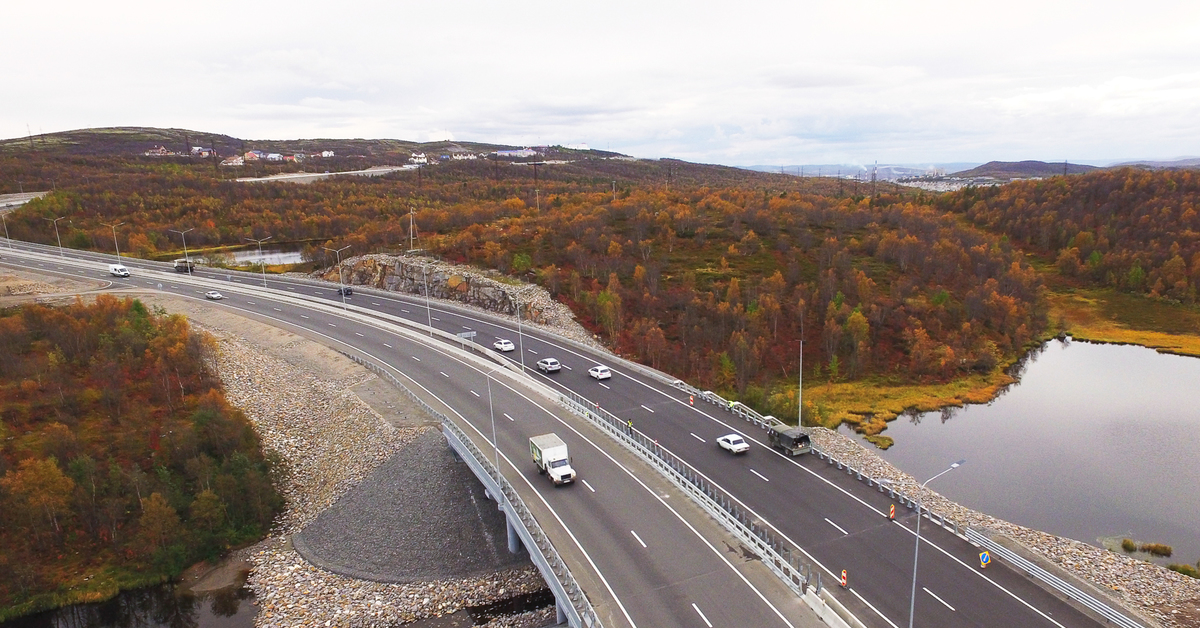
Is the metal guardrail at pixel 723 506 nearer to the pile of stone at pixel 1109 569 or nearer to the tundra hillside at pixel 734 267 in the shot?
the pile of stone at pixel 1109 569

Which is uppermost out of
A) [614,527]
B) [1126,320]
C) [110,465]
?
[614,527]

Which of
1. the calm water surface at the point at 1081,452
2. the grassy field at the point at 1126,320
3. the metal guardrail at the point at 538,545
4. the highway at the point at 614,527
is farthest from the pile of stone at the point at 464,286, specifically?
the grassy field at the point at 1126,320

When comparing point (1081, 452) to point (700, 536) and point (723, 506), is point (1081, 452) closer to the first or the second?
→ point (723, 506)

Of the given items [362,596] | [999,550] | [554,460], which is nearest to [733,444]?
[554,460]

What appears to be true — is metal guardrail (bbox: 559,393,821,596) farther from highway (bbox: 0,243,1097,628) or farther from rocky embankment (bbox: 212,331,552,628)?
rocky embankment (bbox: 212,331,552,628)

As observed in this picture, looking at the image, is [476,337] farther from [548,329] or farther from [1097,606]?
[1097,606]
